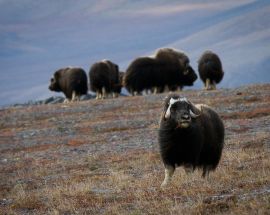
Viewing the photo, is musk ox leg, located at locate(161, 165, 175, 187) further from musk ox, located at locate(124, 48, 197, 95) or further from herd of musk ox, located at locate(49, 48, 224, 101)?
musk ox, located at locate(124, 48, 197, 95)

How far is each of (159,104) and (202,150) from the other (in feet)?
58.1

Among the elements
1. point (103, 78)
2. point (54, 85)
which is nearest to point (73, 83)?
point (103, 78)

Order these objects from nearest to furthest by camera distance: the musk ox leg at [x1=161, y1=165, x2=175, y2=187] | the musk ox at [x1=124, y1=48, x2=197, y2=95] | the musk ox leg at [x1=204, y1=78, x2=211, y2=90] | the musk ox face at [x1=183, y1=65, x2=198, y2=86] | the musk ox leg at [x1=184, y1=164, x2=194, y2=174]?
1. the musk ox leg at [x1=161, y1=165, x2=175, y2=187]
2. the musk ox leg at [x1=184, y1=164, x2=194, y2=174]
3. the musk ox leg at [x1=204, y1=78, x2=211, y2=90]
4. the musk ox at [x1=124, y1=48, x2=197, y2=95]
5. the musk ox face at [x1=183, y1=65, x2=198, y2=86]

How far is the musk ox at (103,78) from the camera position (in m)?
36.5

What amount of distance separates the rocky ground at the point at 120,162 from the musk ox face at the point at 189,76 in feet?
23.9

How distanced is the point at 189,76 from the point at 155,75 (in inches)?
106

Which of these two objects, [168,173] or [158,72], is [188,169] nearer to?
[168,173]

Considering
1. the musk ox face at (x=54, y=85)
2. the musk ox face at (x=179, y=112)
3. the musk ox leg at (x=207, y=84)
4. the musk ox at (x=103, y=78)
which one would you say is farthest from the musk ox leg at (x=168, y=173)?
the musk ox face at (x=54, y=85)

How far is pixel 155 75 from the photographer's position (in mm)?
36938

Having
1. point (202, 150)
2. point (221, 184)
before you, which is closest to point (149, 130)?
point (202, 150)

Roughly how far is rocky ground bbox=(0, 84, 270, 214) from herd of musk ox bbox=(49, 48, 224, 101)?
14.5 ft

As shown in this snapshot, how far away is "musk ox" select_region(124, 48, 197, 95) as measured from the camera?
121 feet

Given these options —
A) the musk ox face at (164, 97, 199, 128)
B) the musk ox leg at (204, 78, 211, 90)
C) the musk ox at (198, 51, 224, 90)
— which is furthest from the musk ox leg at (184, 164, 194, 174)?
the musk ox leg at (204, 78, 211, 90)

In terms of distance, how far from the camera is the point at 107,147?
1956 cm
